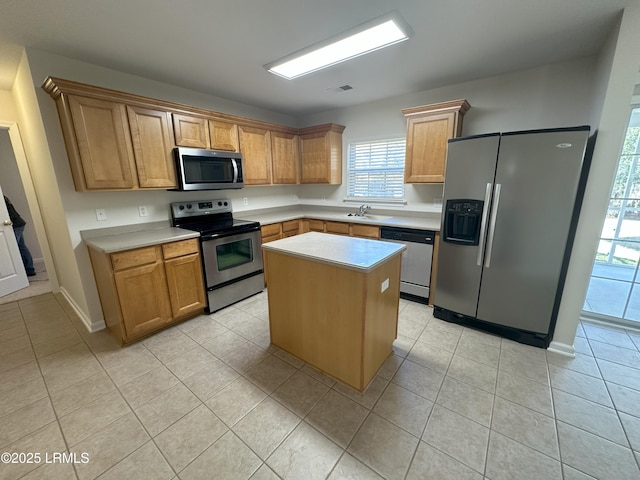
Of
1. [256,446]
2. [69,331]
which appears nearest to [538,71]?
[256,446]

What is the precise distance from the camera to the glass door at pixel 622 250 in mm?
2475

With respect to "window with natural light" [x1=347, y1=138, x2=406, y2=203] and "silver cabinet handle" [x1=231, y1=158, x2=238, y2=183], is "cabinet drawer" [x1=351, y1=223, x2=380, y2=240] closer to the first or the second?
"window with natural light" [x1=347, y1=138, x2=406, y2=203]

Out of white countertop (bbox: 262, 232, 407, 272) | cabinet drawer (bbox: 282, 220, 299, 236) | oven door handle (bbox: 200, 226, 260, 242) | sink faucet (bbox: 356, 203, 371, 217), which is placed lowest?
cabinet drawer (bbox: 282, 220, 299, 236)

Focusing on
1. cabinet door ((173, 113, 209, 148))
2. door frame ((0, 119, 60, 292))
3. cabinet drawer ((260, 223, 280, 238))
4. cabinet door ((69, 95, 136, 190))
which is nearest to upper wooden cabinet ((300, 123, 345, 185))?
cabinet drawer ((260, 223, 280, 238))

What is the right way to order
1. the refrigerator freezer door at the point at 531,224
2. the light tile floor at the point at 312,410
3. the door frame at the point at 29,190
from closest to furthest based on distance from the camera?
1. the light tile floor at the point at 312,410
2. the refrigerator freezer door at the point at 531,224
3. the door frame at the point at 29,190

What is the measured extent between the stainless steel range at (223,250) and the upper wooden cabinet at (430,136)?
2.14 metres

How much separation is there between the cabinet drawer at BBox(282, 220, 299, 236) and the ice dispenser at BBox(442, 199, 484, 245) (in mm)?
2136

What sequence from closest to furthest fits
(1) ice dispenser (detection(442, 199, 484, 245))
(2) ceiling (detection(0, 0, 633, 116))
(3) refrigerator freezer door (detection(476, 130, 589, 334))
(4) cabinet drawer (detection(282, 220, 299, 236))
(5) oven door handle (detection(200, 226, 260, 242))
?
(2) ceiling (detection(0, 0, 633, 116))
(3) refrigerator freezer door (detection(476, 130, 589, 334))
(1) ice dispenser (detection(442, 199, 484, 245))
(5) oven door handle (detection(200, 226, 260, 242))
(4) cabinet drawer (detection(282, 220, 299, 236))

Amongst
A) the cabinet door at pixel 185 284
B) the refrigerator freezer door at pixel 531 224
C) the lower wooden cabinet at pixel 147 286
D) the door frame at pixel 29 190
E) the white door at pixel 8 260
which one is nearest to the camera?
the refrigerator freezer door at pixel 531 224

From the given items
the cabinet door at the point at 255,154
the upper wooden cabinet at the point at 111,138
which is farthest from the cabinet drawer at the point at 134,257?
the cabinet door at the point at 255,154

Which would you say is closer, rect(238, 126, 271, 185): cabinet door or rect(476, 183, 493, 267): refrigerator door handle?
rect(476, 183, 493, 267): refrigerator door handle

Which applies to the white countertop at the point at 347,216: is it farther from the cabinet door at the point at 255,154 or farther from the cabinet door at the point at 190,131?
the cabinet door at the point at 190,131

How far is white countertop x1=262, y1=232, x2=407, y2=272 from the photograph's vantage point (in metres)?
1.69

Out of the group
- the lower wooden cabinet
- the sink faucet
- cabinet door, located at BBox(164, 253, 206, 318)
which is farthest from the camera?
the sink faucet
